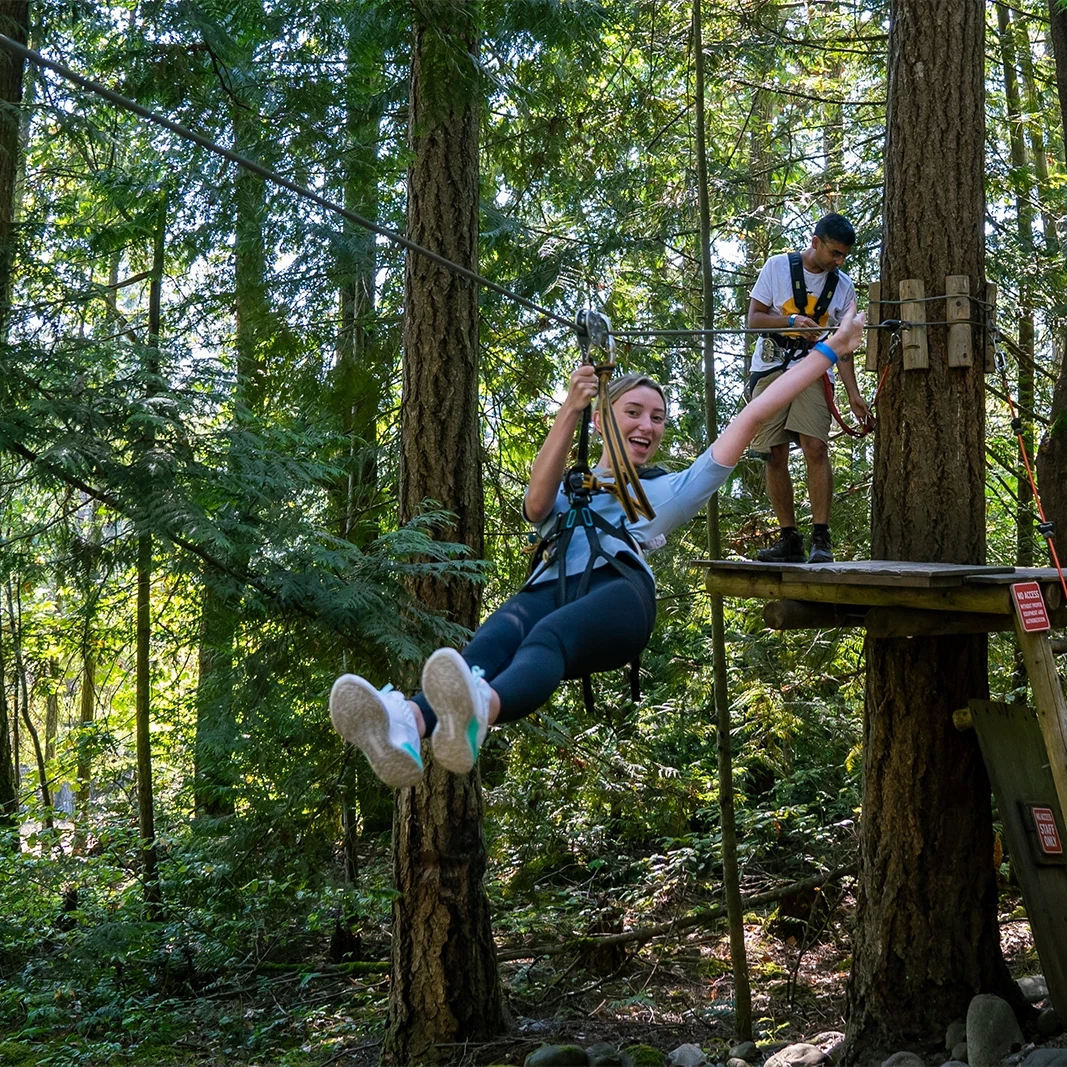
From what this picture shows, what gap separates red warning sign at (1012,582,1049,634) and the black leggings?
5.13 feet

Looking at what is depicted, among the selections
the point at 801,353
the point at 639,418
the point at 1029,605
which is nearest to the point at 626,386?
the point at 639,418

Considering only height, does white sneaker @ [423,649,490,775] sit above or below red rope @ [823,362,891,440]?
below

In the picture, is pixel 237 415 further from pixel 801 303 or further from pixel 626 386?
pixel 801 303

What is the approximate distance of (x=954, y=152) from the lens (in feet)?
16.3

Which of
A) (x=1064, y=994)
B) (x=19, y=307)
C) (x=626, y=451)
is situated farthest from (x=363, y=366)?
(x=1064, y=994)

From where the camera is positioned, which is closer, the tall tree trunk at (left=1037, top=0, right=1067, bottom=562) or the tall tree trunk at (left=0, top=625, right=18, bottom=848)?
the tall tree trunk at (left=1037, top=0, right=1067, bottom=562)

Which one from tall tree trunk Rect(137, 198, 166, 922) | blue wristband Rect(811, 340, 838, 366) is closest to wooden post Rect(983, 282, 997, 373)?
blue wristband Rect(811, 340, 838, 366)

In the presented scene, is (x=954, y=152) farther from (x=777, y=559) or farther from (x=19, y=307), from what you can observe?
(x=19, y=307)

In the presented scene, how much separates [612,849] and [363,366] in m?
4.32

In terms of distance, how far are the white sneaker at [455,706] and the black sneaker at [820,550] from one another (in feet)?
8.57

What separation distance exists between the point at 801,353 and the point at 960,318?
2.53 ft

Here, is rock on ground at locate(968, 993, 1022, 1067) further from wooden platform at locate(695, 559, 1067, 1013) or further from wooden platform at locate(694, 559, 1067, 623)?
wooden platform at locate(694, 559, 1067, 623)

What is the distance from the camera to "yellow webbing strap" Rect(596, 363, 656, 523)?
3.01 m

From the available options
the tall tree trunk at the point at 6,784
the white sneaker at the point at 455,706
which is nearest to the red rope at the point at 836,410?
the white sneaker at the point at 455,706
